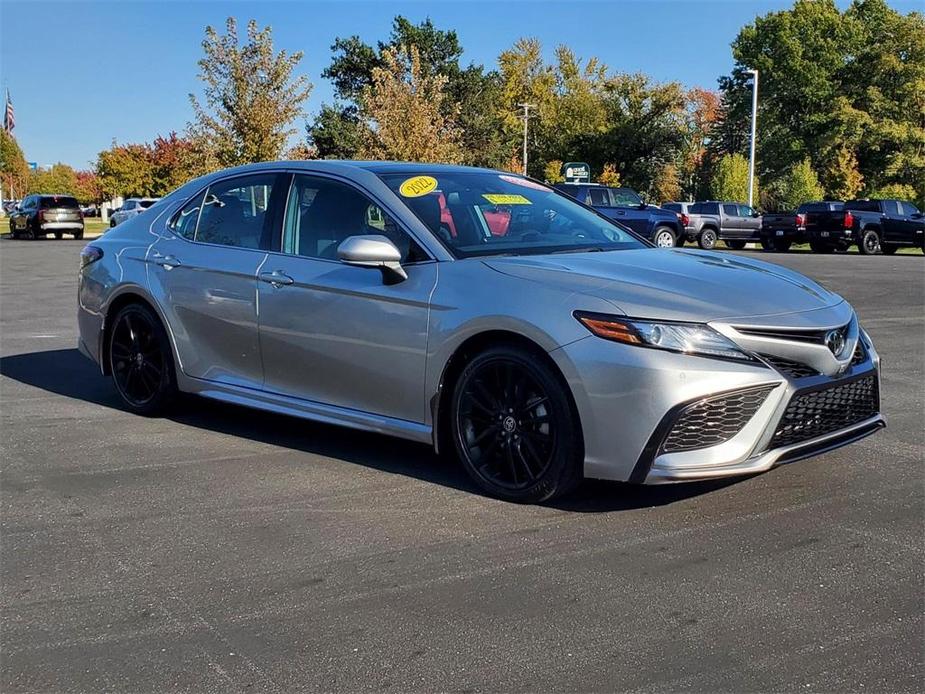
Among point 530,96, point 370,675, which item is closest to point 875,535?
point 370,675

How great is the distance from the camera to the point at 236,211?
5.82 m

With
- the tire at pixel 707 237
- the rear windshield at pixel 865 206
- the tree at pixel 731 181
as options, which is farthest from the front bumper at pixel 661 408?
the tree at pixel 731 181

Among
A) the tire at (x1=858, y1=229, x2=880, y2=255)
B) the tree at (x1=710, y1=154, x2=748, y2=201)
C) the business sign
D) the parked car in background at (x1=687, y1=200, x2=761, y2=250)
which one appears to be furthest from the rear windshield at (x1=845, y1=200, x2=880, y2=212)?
the tree at (x1=710, y1=154, x2=748, y2=201)

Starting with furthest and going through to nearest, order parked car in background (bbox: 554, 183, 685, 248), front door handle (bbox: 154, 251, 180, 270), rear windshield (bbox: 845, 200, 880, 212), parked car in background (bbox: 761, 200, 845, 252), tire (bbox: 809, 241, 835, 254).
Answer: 1. parked car in background (bbox: 761, 200, 845, 252)
2. tire (bbox: 809, 241, 835, 254)
3. rear windshield (bbox: 845, 200, 880, 212)
4. parked car in background (bbox: 554, 183, 685, 248)
5. front door handle (bbox: 154, 251, 180, 270)

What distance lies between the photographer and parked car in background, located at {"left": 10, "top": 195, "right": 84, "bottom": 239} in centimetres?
4200

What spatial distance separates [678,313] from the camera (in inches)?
158

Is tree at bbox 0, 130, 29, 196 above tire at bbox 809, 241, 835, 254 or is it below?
above

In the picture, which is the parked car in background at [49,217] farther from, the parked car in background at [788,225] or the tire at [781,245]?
the tire at [781,245]

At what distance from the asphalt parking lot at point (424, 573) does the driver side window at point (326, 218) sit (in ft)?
→ 3.75

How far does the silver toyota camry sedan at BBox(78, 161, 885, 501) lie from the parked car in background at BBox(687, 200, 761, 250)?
2991cm

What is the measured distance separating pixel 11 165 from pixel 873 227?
75888 mm

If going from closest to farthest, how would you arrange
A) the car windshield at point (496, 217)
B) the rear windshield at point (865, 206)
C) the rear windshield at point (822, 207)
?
1. the car windshield at point (496, 217)
2. the rear windshield at point (865, 206)
3. the rear windshield at point (822, 207)

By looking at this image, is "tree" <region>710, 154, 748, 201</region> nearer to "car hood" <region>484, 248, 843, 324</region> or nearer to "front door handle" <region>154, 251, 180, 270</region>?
"front door handle" <region>154, 251, 180, 270</region>

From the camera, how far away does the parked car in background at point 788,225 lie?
30672 mm
